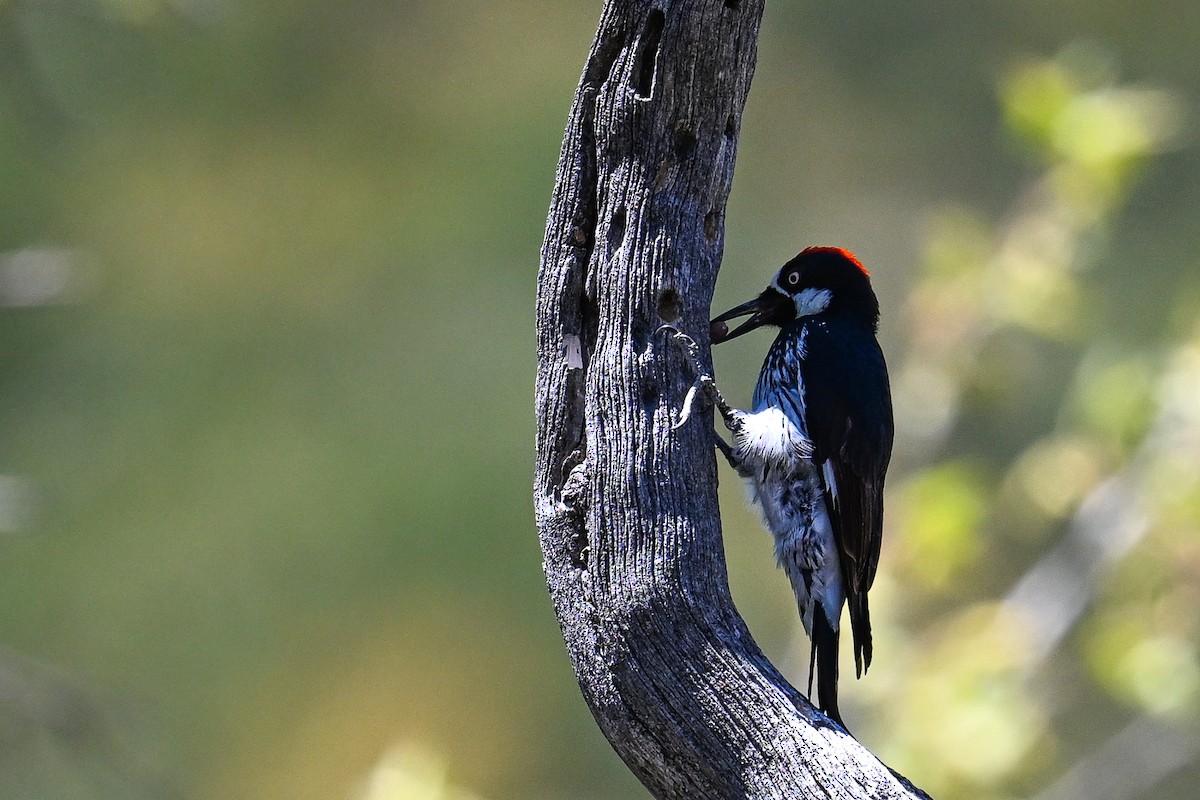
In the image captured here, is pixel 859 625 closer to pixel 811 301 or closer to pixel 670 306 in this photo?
pixel 811 301

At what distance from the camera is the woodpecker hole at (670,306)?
2.66 meters

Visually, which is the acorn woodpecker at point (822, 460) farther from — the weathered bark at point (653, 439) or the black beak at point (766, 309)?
the weathered bark at point (653, 439)

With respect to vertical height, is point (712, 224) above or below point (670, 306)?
above

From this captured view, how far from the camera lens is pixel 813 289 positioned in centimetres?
→ 386

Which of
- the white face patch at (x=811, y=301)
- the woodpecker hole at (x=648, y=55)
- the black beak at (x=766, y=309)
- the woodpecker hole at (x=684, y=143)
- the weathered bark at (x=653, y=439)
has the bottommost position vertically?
the weathered bark at (x=653, y=439)

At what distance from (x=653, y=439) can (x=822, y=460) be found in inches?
41.3

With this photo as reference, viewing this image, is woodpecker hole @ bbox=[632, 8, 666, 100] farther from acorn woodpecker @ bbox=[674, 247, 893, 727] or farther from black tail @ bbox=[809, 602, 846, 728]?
black tail @ bbox=[809, 602, 846, 728]

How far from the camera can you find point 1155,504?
13.8 feet

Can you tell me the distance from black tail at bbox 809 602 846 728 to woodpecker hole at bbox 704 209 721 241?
3.82ft

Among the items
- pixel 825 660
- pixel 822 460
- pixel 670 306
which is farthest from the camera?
pixel 822 460

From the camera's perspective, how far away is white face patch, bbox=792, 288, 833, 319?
3.86 meters

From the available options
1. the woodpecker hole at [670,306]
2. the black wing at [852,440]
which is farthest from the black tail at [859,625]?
the woodpecker hole at [670,306]

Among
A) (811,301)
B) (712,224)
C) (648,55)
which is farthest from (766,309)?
(648,55)

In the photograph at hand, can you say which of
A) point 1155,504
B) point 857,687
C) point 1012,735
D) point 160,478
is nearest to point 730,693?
point 1012,735
